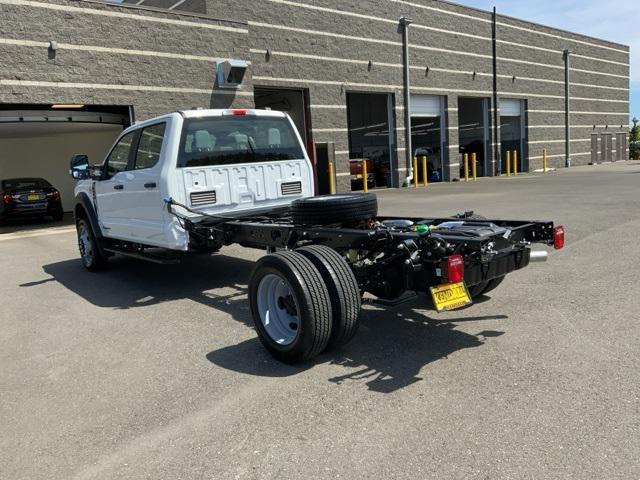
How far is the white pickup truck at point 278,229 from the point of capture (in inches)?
168

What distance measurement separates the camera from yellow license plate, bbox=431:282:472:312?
4071 millimetres

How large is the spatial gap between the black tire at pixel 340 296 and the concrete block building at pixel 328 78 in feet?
44.4

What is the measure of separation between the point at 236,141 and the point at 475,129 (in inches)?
1231

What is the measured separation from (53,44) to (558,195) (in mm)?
14672

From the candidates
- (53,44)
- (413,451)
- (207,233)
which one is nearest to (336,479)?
(413,451)

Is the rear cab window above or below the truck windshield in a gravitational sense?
below

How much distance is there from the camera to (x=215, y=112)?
273 inches

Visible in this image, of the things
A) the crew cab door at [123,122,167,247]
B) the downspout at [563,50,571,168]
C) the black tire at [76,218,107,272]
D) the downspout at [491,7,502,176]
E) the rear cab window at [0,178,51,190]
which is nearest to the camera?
the crew cab door at [123,122,167,247]

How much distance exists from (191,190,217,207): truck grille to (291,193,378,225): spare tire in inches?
63.7

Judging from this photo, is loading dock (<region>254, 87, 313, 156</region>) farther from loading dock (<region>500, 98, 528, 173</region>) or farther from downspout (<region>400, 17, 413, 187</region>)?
loading dock (<region>500, 98, 528, 173</region>)

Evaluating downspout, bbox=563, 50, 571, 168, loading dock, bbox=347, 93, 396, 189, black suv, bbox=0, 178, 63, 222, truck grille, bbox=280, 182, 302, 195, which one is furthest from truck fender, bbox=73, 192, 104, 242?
downspout, bbox=563, 50, 571, 168

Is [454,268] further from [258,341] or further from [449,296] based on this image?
[258,341]

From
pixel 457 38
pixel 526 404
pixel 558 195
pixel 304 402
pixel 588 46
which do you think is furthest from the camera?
pixel 588 46

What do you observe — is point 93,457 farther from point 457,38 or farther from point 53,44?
point 457,38
